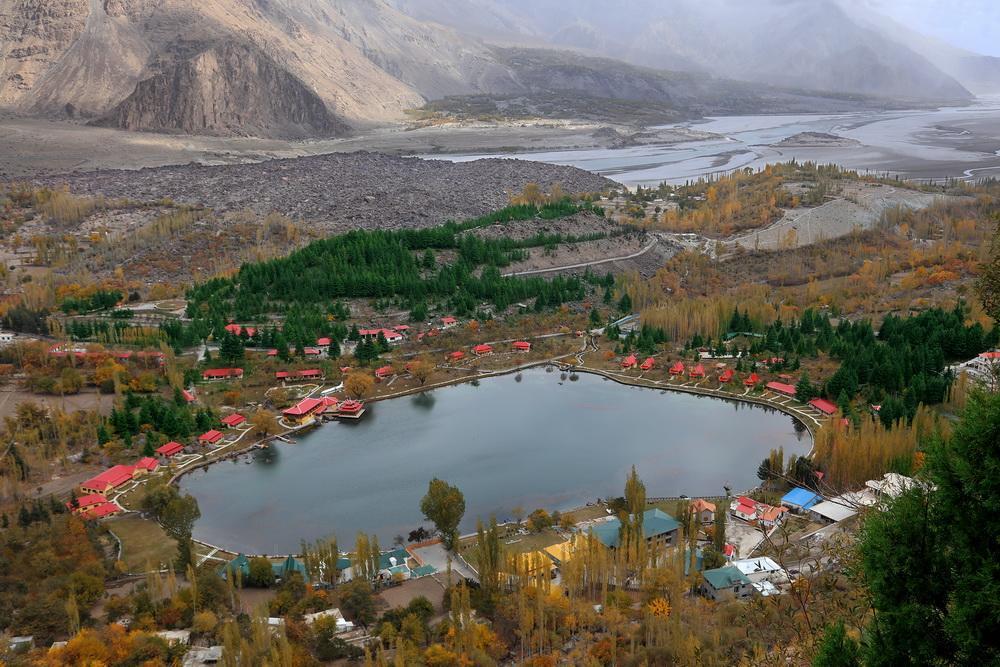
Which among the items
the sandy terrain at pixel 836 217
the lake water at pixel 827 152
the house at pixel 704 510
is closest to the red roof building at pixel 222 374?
the house at pixel 704 510

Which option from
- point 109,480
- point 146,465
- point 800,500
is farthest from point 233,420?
point 800,500

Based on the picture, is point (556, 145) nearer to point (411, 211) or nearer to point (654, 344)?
point (411, 211)

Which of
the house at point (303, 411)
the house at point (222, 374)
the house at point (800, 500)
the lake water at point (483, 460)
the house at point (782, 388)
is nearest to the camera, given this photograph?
the house at point (800, 500)

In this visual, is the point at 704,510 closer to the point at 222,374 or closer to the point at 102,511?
the point at 102,511

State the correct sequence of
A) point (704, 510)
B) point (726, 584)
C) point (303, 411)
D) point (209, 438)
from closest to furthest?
point (726, 584) → point (704, 510) → point (209, 438) → point (303, 411)

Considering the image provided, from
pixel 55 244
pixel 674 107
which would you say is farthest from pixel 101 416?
pixel 674 107

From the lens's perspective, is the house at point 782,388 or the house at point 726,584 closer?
the house at point 726,584

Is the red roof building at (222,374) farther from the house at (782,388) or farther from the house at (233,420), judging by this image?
the house at (782,388)
